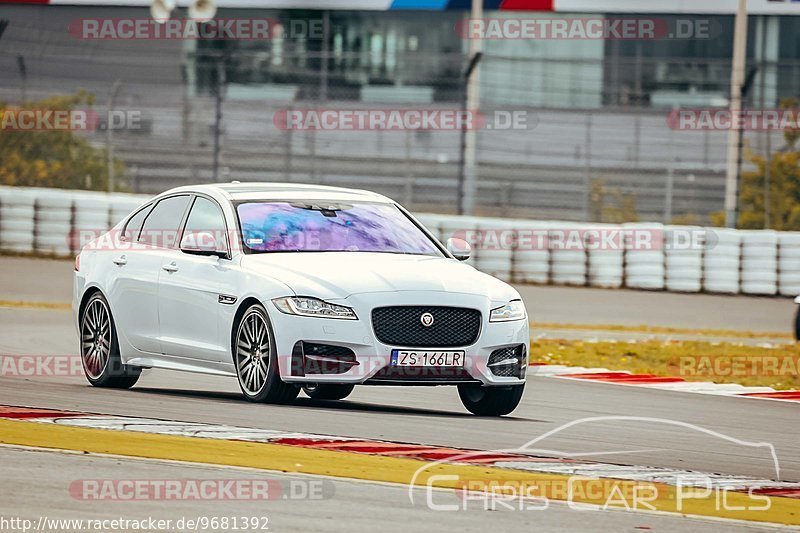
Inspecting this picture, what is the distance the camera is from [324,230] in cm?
1018

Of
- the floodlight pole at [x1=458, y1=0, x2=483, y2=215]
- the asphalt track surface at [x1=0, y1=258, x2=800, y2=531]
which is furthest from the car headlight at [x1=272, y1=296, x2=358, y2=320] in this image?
the floodlight pole at [x1=458, y1=0, x2=483, y2=215]

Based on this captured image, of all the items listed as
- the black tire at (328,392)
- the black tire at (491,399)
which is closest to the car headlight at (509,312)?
the black tire at (491,399)

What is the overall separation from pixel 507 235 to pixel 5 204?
21.8 ft

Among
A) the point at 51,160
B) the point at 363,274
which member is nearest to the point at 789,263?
the point at 51,160

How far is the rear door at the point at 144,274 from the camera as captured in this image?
10.5 meters

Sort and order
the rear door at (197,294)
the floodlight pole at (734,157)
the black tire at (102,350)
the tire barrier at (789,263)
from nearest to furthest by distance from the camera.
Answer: the rear door at (197,294)
the black tire at (102,350)
the tire barrier at (789,263)
the floodlight pole at (734,157)

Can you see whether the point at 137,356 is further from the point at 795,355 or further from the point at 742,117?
the point at 742,117

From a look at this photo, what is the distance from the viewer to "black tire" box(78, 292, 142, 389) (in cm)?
1083

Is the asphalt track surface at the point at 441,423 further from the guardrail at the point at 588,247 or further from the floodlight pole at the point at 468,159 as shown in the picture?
the floodlight pole at the point at 468,159

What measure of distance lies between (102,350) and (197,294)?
3.89 feet

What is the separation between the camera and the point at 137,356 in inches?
418

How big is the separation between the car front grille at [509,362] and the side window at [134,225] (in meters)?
2.89

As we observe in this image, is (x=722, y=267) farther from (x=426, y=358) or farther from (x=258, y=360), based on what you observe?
(x=258, y=360)

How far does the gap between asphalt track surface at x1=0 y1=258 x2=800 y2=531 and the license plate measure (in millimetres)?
322
